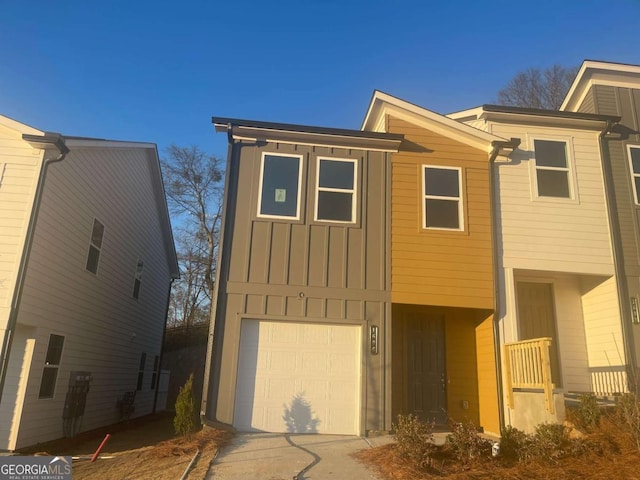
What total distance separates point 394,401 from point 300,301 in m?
2.84

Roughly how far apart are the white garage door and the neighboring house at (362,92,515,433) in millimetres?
1319

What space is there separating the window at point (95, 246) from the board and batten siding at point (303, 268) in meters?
4.44

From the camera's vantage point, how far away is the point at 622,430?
19.6ft

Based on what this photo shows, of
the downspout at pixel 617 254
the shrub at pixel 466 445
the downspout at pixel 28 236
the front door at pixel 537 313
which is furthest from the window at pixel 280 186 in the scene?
the downspout at pixel 617 254

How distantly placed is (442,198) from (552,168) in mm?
2586

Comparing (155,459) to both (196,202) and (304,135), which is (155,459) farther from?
(196,202)

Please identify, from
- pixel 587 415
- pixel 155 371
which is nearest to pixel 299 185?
pixel 587 415

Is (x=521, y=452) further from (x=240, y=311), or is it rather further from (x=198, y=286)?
(x=198, y=286)

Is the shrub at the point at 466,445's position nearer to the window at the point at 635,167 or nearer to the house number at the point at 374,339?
the house number at the point at 374,339

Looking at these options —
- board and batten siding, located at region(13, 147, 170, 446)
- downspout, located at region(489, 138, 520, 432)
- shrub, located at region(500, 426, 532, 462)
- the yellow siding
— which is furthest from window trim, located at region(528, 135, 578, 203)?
board and batten siding, located at region(13, 147, 170, 446)

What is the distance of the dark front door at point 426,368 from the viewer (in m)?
9.15

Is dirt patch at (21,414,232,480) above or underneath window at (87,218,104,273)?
underneath

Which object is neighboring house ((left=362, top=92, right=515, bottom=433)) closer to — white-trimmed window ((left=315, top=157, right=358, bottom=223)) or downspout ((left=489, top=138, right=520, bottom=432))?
downspout ((left=489, top=138, right=520, bottom=432))

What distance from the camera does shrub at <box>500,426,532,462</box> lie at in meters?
5.64
